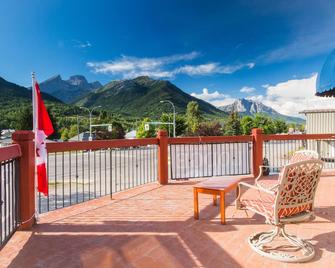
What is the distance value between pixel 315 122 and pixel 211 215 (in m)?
14.4

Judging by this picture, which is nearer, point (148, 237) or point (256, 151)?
point (148, 237)

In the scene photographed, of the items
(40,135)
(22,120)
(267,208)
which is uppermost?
(22,120)

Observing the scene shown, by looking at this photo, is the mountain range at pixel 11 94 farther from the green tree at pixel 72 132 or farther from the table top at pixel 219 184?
the table top at pixel 219 184

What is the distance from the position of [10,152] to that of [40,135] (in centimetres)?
82

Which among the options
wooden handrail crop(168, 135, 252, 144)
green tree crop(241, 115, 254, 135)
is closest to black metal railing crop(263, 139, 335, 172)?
wooden handrail crop(168, 135, 252, 144)

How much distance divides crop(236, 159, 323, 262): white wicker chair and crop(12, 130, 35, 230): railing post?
278 centimetres

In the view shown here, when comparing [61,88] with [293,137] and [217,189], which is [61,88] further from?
[217,189]

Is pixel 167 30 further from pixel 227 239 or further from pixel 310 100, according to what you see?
pixel 227 239

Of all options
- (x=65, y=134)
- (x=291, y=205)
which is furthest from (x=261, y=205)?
(x=65, y=134)

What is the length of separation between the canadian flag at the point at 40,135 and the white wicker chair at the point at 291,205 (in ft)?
8.83

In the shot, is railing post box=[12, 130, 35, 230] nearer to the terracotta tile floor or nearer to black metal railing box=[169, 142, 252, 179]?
the terracotta tile floor

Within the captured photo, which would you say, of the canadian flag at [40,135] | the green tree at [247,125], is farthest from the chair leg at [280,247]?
the green tree at [247,125]

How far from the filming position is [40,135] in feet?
13.2

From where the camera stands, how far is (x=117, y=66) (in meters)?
131
